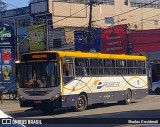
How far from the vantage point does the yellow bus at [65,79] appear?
70.1 feet

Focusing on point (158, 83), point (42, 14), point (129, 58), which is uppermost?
point (42, 14)

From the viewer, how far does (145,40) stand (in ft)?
176

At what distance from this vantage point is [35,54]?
22078 millimetres

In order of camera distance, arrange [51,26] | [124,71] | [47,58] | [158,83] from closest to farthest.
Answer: [47,58] → [124,71] → [158,83] → [51,26]

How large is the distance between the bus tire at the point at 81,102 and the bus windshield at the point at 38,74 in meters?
1.78

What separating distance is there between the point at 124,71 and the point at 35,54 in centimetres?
646

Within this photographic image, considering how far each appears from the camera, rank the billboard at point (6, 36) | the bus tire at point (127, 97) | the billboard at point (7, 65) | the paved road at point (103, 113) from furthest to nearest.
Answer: the billboard at point (6, 36)
the billboard at point (7, 65)
the bus tire at point (127, 97)
the paved road at point (103, 113)

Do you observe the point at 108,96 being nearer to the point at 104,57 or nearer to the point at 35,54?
the point at 104,57

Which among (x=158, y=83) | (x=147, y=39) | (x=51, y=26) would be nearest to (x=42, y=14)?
(x=51, y=26)

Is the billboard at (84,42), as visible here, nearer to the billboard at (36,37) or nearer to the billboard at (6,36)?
the billboard at (36,37)

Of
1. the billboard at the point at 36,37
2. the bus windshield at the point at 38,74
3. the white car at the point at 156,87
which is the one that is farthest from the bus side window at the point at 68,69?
the billboard at the point at 36,37

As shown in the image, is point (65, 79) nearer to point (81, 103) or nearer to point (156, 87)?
point (81, 103)

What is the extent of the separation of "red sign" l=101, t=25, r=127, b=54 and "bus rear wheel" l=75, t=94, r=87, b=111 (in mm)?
29408

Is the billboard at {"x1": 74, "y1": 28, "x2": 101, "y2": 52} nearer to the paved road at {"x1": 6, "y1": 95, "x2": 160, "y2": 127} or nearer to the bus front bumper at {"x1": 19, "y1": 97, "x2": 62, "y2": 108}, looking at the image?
the paved road at {"x1": 6, "y1": 95, "x2": 160, "y2": 127}
